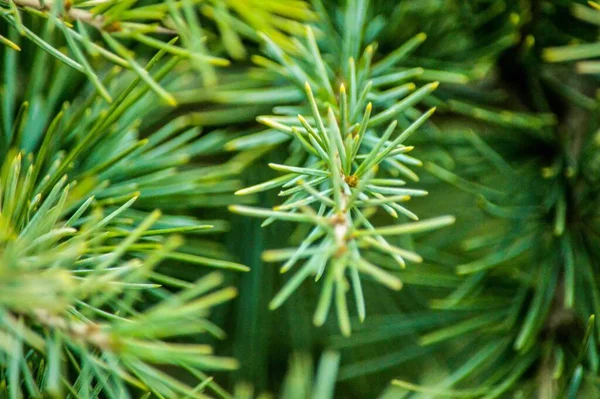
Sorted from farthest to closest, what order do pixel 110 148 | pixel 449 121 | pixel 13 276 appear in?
pixel 449 121
pixel 110 148
pixel 13 276

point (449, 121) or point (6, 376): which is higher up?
point (449, 121)

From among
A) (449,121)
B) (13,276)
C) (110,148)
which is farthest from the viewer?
(449,121)

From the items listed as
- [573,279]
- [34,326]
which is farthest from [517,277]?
[34,326]

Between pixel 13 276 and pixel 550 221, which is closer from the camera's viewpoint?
pixel 13 276

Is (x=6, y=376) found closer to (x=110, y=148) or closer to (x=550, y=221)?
(x=110, y=148)

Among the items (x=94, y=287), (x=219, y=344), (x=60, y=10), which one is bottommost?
(x=219, y=344)

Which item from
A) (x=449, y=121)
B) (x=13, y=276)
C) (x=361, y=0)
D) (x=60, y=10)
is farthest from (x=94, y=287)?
(x=449, y=121)

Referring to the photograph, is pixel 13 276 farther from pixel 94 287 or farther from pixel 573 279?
pixel 573 279
